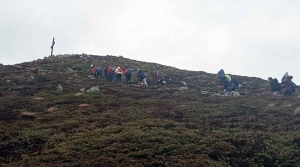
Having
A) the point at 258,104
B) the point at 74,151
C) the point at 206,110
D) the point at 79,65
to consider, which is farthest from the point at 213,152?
the point at 79,65

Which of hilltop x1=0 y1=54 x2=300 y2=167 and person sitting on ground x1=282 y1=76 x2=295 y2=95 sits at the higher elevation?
person sitting on ground x1=282 y1=76 x2=295 y2=95

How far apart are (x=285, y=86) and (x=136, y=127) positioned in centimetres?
2907

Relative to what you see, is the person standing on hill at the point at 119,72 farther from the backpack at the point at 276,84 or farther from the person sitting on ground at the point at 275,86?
the backpack at the point at 276,84

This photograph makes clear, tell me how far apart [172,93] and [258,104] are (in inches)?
480

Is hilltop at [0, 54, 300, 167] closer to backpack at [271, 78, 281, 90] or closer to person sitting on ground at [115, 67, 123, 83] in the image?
person sitting on ground at [115, 67, 123, 83]

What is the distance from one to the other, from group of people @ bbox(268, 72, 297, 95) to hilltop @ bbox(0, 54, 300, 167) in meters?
4.97

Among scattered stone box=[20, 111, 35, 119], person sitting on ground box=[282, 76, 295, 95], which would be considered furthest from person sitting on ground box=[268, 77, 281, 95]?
scattered stone box=[20, 111, 35, 119]

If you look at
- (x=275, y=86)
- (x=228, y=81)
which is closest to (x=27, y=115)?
(x=228, y=81)

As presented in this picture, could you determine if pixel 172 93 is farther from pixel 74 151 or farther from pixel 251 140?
pixel 74 151

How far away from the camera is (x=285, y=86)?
45.9 m

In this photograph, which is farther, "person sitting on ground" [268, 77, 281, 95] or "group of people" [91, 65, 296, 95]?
"person sitting on ground" [268, 77, 281, 95]

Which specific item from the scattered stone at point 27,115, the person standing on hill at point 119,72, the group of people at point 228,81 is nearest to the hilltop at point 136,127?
the scattered stone at point 27,115

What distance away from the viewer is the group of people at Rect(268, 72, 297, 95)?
4522 centimetres

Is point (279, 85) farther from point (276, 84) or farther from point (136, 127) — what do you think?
point (136, 127)
